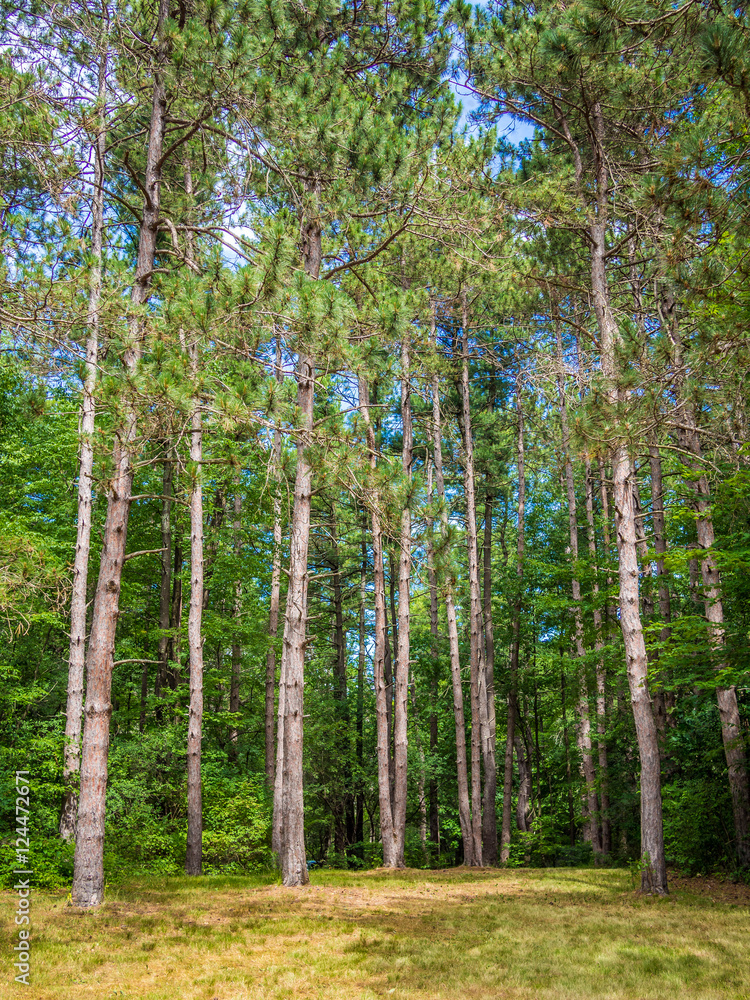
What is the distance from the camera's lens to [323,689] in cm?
1862

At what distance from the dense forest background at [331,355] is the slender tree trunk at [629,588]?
0.16ft

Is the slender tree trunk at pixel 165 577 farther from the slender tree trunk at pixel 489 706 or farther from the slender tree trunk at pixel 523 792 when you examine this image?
the slender tree trunk at pixel 523 792

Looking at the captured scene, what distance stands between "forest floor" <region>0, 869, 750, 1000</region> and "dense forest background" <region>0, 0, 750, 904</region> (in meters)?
0.82

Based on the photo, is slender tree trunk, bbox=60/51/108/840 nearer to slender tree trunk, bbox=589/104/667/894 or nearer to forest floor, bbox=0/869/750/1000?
forest floor, bbox=0/869/750/1000

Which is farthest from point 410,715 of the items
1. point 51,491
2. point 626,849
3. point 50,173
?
point 50,173

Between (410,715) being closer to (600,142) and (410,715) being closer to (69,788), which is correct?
(69,788)

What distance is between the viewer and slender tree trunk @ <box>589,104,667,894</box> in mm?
8000

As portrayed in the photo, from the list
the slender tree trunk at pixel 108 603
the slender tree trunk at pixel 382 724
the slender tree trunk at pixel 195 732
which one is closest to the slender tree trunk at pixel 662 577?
the slender tree trunk at pixel 382 724

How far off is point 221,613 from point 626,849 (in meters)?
10.6

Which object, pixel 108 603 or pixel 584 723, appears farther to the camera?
pixel 584 723

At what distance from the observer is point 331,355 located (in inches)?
260

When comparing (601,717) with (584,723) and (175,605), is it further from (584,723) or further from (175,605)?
(175,605)

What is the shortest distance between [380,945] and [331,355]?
5258 millimetres

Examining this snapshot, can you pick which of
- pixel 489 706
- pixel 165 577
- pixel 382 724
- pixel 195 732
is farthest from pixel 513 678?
pixel 195 732
